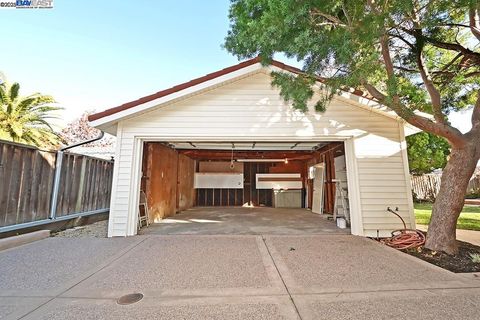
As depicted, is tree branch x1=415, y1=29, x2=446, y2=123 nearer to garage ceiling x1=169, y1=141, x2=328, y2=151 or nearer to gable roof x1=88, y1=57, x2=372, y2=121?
gable roof x1=88, y1=57, x2=372, y2=121

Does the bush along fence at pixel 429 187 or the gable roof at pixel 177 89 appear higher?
the gable roof at pixel 177 89

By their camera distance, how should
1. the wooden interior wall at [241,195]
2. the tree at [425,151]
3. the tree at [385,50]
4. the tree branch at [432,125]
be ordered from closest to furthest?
1. the tree at [385,50]
2. the tree branch at [432,125]
3. the tree at [425,151]
4. the wooden interior wall at [241,195]

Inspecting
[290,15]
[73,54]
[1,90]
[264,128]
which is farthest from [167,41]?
[1,90]

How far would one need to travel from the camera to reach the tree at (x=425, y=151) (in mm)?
9391

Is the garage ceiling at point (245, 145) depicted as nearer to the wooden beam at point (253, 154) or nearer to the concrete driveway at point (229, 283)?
the wooden beam at point (253, 154)

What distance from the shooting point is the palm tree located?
7965mm

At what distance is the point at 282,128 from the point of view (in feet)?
14.8

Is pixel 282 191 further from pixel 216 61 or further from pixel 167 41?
pixel 167 41

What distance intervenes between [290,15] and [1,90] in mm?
11079

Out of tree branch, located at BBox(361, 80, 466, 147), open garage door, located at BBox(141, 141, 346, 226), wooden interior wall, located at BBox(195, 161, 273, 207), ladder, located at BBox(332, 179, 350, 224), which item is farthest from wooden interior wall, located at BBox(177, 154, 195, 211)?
tree branch, located at BBox(361, 80, 466, 147)

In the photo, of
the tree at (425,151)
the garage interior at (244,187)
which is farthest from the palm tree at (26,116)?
the tree at (425,151)

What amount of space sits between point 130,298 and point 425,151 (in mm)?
12138

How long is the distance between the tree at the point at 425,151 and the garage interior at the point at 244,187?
15.7 ft

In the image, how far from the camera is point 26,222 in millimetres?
3877
